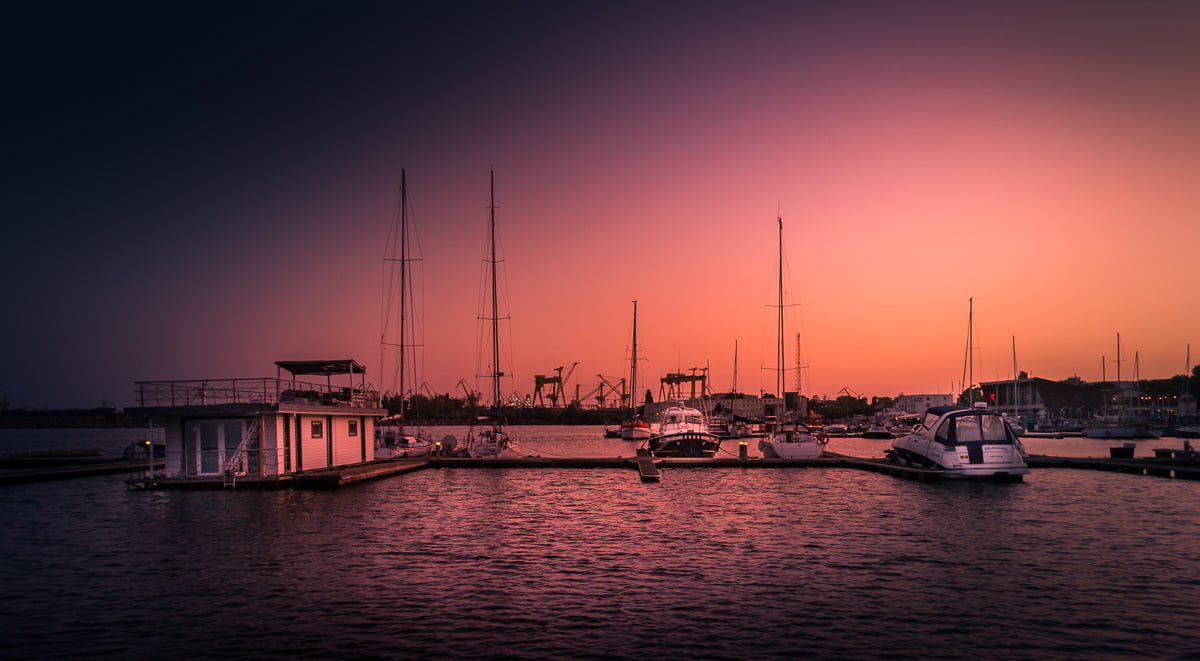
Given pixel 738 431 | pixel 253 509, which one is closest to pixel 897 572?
pixel 253 509

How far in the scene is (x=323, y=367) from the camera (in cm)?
4719

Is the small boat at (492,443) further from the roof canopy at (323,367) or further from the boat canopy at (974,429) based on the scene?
the boat canopy at (974,429)

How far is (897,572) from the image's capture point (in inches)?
843

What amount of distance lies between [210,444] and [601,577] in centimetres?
2775

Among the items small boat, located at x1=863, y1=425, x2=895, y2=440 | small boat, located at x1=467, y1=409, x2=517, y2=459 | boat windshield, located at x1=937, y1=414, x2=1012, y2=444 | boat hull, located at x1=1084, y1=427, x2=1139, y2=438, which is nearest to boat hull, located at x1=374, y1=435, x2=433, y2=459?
small boat, located at x1=467, y1=409, x2=517, y2=459

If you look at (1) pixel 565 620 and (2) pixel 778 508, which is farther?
A: (2) pixel 778 508

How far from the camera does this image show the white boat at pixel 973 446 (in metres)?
42.7

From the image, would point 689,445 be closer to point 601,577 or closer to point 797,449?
point 797,449

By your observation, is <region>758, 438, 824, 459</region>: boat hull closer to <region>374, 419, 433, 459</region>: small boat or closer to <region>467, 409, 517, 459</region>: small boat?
<region>467, 409, 517, 459</region>: small boat

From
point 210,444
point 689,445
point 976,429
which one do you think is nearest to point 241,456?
point 210,444

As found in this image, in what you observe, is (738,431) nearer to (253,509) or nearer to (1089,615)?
(253,509)

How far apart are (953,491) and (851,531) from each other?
15476 mm

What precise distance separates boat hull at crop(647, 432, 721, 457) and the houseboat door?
31.4m

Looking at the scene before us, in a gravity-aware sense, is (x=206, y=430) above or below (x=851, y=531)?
above
